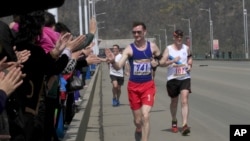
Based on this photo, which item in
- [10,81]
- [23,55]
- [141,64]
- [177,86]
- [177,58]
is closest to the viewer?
[10,81]

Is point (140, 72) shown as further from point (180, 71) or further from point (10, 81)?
point (10, 81)

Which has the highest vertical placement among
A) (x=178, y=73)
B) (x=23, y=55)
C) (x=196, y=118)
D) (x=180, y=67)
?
(x=23, y=55)

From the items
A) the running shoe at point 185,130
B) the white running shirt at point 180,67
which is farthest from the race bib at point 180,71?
the running shoe at point 185,130

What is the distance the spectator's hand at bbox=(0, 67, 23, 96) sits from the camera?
4.03 meters

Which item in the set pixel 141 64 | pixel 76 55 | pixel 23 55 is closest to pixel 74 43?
pixel 76 55

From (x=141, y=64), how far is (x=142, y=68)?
A: 0.23 ft

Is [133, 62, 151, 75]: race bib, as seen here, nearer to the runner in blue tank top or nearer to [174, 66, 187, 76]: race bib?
the runner in blue tank top

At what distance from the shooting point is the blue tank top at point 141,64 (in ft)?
32.4

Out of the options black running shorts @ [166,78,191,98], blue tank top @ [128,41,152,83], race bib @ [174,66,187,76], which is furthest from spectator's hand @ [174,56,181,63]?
blue tank top @ [128,41,152,83]

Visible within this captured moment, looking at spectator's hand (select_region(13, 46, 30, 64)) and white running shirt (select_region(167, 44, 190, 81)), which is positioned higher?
spectator's hand (select_region(13, 46, 30, 64))

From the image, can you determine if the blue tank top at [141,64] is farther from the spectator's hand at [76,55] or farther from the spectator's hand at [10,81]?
the spectator's hand at [10,81]

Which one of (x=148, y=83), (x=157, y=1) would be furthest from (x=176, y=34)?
(x=157, y=1)

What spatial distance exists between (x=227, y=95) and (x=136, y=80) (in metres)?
10.7

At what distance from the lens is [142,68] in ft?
32.5
